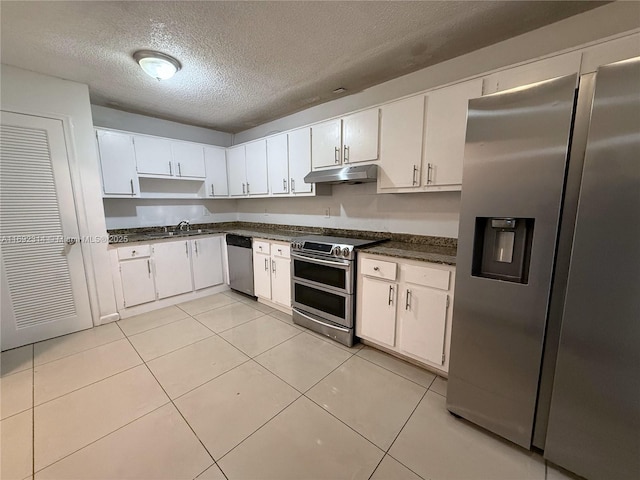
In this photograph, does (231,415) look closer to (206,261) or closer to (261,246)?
(261,246)

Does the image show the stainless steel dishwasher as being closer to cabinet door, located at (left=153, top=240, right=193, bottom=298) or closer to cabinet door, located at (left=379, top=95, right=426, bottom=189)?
cabinet door, located at (left=153, top=240, right=193, bottom=298)

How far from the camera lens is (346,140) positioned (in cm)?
260

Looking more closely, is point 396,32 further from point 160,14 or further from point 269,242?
point 269,242

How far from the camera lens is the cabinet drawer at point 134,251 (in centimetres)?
294

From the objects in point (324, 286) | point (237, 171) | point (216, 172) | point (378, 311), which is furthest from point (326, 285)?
point (216, 172)

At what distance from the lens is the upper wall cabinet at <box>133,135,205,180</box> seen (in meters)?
3.24

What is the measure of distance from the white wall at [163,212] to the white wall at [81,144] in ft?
2.21

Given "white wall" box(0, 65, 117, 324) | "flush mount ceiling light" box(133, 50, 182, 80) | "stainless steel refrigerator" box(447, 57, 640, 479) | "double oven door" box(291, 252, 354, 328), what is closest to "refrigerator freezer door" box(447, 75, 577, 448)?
"stainless steel refrigerator" box(447, 57, 640, 479)

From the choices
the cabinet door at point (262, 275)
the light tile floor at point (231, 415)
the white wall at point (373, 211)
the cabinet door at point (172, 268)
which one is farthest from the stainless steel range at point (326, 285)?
the cabinet door at point (172, 268)

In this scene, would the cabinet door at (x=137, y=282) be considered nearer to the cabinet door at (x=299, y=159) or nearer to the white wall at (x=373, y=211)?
the white wall at (x=373, y=211)

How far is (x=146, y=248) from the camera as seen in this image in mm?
3117

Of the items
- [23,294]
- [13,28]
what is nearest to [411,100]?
[13,28]

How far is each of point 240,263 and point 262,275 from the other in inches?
19.4

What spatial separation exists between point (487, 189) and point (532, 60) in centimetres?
109
